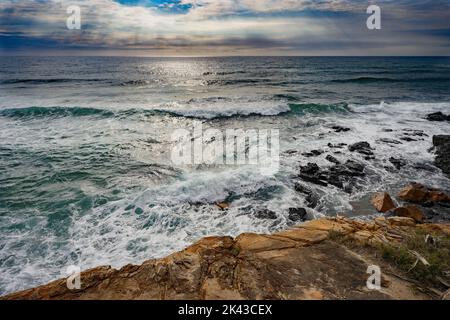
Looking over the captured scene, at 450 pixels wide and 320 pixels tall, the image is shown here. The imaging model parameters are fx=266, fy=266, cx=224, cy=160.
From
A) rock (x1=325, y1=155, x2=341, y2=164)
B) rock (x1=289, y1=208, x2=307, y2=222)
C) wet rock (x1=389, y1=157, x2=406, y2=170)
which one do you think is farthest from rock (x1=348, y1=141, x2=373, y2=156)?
rock (x1=289, y1=208, x2=307, y2=222)

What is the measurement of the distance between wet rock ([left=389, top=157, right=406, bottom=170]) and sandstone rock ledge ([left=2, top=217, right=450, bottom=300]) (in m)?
7.30

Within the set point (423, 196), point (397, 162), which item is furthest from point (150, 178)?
point (397, 162)

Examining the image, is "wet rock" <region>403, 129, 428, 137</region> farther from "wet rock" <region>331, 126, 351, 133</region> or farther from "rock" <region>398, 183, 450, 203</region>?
"rock" <region>398, 183, 450, 203</region>

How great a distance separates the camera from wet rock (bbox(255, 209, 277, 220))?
28.8ft

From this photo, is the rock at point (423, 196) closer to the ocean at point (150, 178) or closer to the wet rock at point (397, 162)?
the ocean at point (150, 178)

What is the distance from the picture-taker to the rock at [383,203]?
8.98 metres

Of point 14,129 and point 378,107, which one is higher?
point 378,107

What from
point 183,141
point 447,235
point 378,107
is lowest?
point 447,235

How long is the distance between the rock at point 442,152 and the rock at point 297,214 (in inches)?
306

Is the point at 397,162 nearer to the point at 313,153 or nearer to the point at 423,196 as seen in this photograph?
the point at 423,196
